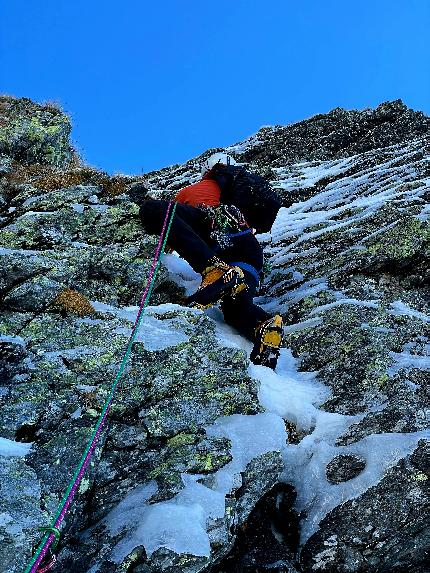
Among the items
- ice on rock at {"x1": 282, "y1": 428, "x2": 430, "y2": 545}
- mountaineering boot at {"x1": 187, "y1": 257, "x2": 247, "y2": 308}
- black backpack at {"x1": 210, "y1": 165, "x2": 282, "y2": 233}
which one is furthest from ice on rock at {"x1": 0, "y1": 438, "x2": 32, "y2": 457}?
black backpack at {"x1": 210, "y1": 165, "x2": 282, "y2": 233}

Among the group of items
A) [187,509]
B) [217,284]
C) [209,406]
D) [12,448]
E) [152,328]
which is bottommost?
[187,509]

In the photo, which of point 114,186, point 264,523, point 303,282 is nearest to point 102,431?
point 264,523

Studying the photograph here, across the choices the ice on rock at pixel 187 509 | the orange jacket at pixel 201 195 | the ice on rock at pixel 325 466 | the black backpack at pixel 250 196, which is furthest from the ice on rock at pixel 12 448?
the black backpack at pixel 250 196

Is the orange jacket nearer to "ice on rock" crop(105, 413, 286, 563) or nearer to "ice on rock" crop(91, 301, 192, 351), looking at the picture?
"ice on rock" crop(91, 301, 192, 351)

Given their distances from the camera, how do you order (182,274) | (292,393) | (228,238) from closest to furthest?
(292,393) < (228,238) < (182,274)

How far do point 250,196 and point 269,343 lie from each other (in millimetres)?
3443

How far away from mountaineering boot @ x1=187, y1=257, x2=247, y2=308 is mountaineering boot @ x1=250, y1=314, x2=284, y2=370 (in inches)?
34.3

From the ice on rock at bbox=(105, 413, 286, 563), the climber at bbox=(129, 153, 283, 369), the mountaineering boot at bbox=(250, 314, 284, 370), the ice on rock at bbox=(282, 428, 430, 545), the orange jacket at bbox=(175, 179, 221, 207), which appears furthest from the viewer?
the orange jacket at bbox=(175, 179, 221, 207)

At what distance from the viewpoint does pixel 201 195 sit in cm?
978

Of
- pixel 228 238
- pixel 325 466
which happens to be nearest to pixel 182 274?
pixel 228 238

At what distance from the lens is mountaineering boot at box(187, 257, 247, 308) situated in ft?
26.0

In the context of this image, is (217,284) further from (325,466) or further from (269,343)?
(325,466)

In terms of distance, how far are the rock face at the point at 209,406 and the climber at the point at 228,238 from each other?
41 centimetres

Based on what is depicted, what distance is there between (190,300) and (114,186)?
4.67 m
